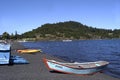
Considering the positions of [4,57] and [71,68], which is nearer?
[71,68]

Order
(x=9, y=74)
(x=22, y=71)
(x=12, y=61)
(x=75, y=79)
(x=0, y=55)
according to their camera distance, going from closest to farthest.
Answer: (x=75, y=79) → (x=9, y=74) → (x=22, y=71) → (x=0, y=55) → (x=12, y=61)

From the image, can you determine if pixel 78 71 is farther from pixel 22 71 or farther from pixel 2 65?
pixel 2 65

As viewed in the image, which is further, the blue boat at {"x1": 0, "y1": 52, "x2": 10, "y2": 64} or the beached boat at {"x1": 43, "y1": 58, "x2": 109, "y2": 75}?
the blue boat at {"x1": 0, "y1": 52, "x2": 10, "y2": 64}

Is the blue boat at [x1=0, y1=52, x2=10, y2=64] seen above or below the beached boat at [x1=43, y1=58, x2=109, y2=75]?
above

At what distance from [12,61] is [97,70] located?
37.6ft

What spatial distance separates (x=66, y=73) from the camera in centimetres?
2795

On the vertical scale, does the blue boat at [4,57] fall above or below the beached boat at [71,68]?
above

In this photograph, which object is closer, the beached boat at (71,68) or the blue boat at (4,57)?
the beached boat at (71,68)

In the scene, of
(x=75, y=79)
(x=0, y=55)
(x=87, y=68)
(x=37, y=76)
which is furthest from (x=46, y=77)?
(x=0, y=55)

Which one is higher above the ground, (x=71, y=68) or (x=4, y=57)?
(x=4, y=57)

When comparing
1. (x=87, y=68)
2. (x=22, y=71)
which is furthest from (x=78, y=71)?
(x=22, y=71)

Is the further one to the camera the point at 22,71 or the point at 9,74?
the point at 22,71

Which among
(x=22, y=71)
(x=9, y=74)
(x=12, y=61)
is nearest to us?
(x=9, y=74)

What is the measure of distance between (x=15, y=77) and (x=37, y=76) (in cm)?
201
